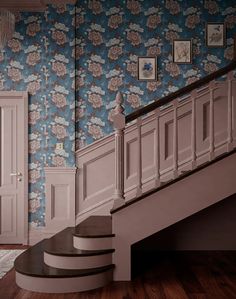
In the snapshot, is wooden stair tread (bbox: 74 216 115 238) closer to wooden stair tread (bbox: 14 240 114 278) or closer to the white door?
wooden stair tread (bbox: 14 240 114 278)

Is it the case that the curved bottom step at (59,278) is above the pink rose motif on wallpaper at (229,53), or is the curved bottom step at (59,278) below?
below

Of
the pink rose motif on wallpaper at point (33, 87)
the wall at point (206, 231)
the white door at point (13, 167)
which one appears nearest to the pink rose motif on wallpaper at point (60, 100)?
the pink rose motif on wallpaper at point (33, 87)

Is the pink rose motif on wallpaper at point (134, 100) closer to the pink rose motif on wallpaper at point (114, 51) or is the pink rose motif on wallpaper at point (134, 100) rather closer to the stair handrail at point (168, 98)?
the pink rose motif on wallpaper at point (114, 51)

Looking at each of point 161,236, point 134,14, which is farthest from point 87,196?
point 134,14

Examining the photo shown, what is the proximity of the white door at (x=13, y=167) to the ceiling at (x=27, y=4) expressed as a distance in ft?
3.88

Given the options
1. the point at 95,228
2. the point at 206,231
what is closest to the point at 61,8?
the point at 95,228

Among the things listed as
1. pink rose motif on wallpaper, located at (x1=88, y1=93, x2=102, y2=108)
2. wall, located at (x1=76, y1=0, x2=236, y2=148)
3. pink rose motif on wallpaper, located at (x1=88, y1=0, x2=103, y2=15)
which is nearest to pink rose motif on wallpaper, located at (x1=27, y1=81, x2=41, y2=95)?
wall, located at (x1=76, y1=0, x2=236, y2=148)

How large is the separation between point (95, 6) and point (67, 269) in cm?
379

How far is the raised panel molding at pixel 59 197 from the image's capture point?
6.14 m

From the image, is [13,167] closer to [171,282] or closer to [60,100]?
[60,100]

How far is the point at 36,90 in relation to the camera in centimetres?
635

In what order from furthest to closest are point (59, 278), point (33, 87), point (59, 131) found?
point (33, 87)
point (59, 131)
point (59, 278)

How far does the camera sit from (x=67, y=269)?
4160 millimetres

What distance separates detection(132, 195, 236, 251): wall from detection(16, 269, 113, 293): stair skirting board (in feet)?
6.29
